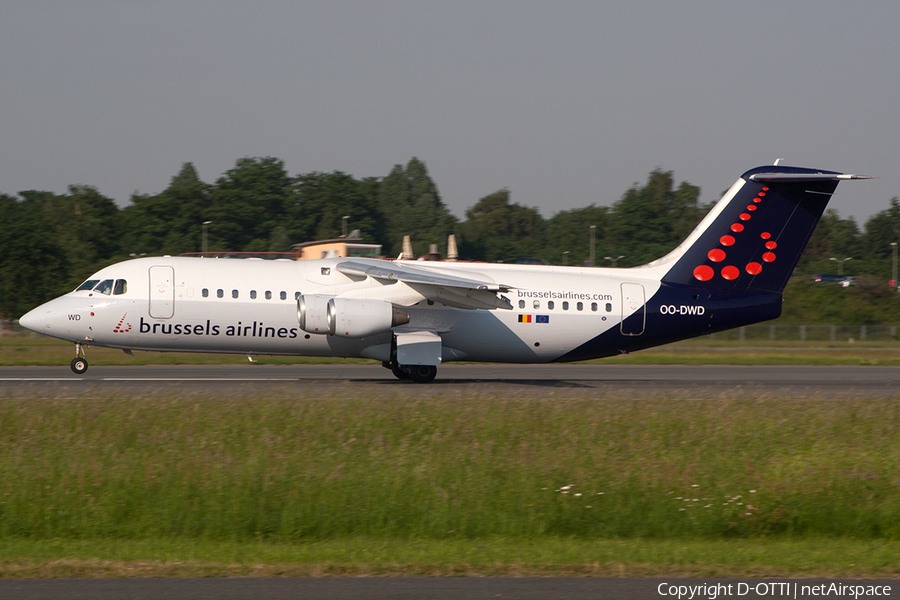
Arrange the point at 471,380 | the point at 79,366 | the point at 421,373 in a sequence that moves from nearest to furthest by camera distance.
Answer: the point at 79,366, the point at 421,373, the point at 471,380

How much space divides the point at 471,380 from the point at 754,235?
30.7 ft

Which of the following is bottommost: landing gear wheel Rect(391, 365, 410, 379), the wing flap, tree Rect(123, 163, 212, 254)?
landing gear wheel Rect(391, 365, 410, 379)

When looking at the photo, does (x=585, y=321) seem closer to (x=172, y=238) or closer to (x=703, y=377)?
(x=703, y=377)

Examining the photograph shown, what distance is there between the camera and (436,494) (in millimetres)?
10750

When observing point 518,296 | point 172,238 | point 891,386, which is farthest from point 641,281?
point 172,238

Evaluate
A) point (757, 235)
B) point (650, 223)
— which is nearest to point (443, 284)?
point (757, 235)

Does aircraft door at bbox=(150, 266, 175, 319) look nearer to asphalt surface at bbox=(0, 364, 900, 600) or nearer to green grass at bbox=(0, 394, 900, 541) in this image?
asphalt surface at bbox=(0, 364, 900, 600)

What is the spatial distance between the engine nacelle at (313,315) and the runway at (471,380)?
58.6 inches

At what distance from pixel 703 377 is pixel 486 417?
15.2 meters

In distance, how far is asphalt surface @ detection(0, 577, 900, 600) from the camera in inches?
290

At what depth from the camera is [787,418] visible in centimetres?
1466

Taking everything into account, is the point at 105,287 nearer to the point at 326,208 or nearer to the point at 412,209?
the point at 326,208

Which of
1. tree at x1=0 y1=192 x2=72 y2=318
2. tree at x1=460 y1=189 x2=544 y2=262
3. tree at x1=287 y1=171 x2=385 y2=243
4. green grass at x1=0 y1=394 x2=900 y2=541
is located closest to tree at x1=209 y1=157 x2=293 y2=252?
tree at x1=287 y1=171 x2=385 y2=243

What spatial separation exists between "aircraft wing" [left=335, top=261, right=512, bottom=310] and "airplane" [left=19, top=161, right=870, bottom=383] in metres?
0.05
